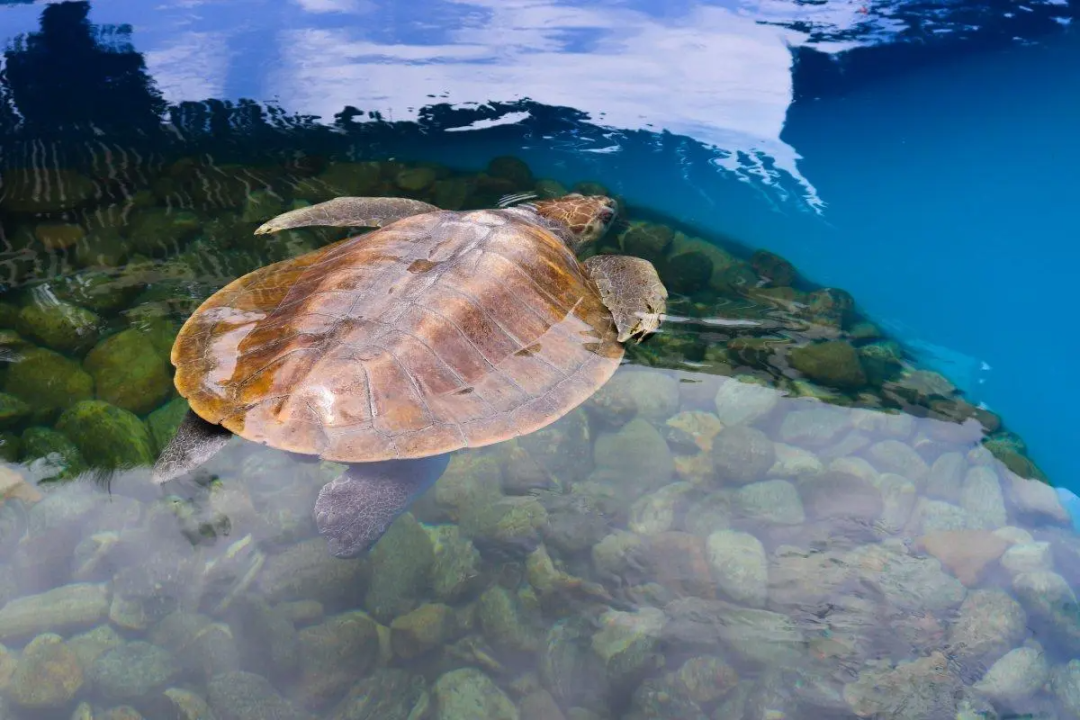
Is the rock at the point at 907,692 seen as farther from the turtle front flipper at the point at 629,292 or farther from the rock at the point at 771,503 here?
the turtle front flipper at the point at 629,292

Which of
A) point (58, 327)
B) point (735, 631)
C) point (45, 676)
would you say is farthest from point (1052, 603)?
point (58, 327)

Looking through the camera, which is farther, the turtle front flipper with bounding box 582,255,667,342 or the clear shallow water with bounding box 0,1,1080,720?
the turtle front flipper with bounding box 582,255,667,342

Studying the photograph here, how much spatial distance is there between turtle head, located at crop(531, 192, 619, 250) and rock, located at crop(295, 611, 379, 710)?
273cm

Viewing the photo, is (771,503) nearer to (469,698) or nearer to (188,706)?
(469,698)

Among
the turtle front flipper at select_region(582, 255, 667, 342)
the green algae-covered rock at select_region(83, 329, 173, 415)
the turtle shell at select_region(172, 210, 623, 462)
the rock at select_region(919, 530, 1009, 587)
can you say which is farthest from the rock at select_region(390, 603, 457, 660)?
the rock at select_region(919, 530, 1009, 587)

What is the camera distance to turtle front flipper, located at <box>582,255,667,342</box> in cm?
371

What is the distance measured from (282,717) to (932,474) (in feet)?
11.5

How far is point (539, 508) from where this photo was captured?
326cm

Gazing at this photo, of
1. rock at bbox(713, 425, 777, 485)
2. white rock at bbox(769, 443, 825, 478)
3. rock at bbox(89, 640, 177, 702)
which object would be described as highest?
rock at bbox(713, 425, 777, 485)

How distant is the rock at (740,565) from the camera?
2990 millimetres

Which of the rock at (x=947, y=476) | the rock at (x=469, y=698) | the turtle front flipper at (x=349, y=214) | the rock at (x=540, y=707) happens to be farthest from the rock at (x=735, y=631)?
the turtle front flipper at (x=349, y=214)

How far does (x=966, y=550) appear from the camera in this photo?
3.39 meters

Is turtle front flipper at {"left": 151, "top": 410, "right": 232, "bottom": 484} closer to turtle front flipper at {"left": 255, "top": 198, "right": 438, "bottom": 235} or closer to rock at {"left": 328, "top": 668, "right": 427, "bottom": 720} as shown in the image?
Answer: rock at {"left": 328, "top": 668, "right": 427, "bottom": 720}

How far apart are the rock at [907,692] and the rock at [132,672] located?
2.67m
